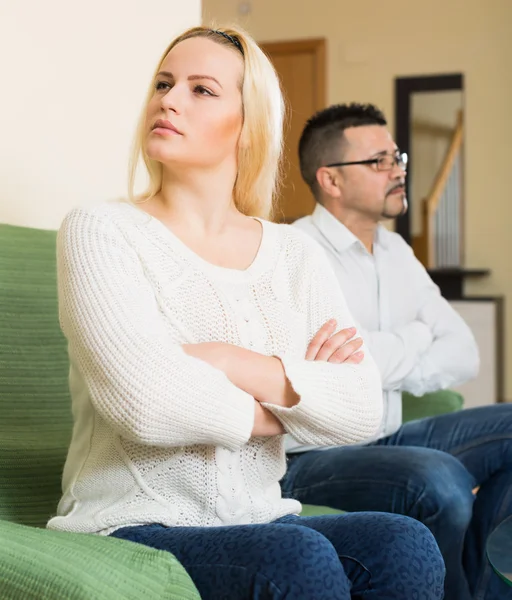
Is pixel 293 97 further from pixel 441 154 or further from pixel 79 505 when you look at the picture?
pixel 79 505

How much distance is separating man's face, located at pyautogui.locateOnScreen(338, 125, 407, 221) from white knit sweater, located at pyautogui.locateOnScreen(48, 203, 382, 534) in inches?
45.3

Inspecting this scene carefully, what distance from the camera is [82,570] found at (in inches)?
40.3

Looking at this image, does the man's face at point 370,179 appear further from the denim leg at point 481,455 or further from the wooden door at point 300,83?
the wooden door at point 300,83

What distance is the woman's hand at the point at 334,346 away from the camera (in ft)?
5.22

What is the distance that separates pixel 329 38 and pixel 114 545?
6.10 m

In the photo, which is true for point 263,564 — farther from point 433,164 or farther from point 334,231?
point 433,164

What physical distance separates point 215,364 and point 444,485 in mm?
771

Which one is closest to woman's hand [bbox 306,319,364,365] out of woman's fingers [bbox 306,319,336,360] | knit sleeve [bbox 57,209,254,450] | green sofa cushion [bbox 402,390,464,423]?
woman's fingers [bbox 306,319,336,360]

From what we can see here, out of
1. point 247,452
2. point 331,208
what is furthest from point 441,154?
point 247,452

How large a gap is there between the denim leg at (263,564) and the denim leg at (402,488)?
2.49 feet

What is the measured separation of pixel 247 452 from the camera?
1.50 meters

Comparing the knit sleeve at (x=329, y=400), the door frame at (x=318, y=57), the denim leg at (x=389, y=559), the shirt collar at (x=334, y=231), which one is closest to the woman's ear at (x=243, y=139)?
the knit sleeve at (x=329, y=400)

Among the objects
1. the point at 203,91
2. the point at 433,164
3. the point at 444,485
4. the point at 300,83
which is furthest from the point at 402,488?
the point at 300,83

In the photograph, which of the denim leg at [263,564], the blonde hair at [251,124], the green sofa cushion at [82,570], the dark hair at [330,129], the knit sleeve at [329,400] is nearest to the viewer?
the green sofa cushion at [82,570]
